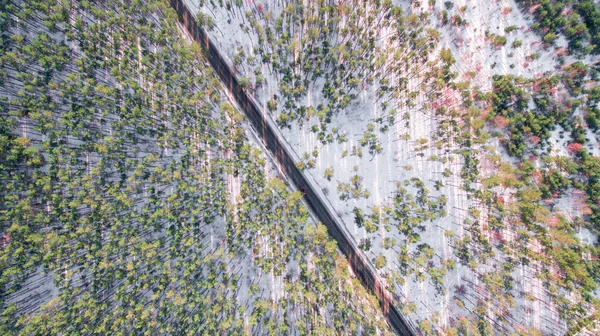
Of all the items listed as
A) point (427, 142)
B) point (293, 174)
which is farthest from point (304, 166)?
point (427, 142)

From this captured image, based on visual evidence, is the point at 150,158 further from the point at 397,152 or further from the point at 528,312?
the point at 528,312

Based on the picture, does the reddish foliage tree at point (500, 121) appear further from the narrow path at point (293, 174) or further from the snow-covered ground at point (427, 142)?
the narrow path at point (293, 174)

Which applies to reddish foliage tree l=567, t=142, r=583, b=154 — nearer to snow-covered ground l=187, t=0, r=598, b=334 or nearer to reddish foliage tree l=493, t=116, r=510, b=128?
snow-covered ground l=187, t=0, r=598, b=334

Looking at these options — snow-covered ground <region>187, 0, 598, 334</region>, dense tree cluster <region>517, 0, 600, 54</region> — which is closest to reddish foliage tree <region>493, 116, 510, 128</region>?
A: snow-covered ground <region>187, 0, 598, 334</region>

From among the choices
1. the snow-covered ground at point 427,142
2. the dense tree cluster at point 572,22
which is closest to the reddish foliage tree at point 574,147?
the snow-covered ground at point 427,142

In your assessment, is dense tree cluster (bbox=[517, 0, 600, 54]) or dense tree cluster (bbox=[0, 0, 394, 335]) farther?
dense tree cluster (bbox=[517, 0, 600, 54])

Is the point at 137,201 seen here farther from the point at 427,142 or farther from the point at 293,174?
the point at 427,142
